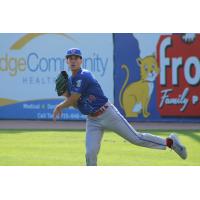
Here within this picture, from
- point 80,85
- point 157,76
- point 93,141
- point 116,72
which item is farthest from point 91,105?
point 116,72

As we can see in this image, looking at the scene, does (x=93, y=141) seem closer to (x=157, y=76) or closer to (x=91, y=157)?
(x=91, y=157)

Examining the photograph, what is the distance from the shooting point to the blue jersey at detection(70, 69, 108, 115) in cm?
761

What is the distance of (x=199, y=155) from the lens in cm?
1055

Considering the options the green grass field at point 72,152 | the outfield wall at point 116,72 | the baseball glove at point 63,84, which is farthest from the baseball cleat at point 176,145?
the outfield wall at point 116,72

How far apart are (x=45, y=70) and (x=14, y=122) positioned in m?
2.06

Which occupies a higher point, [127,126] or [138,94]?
[127,126]

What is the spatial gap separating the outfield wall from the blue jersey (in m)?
10.9

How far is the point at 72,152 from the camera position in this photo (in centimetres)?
1101

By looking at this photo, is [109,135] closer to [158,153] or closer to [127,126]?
[158,153]

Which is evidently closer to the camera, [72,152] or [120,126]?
[120,126]

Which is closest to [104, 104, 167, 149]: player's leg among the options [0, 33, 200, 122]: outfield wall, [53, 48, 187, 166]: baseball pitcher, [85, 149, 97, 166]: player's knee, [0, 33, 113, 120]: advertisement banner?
[53, 48, 187, 166]: baseball pitcher

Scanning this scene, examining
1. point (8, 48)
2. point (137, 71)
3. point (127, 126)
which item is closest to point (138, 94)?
point (137, 71)

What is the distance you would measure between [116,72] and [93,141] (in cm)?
1137

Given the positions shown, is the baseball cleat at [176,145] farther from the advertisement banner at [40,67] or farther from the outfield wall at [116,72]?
the advertisement banner at [40,67]
